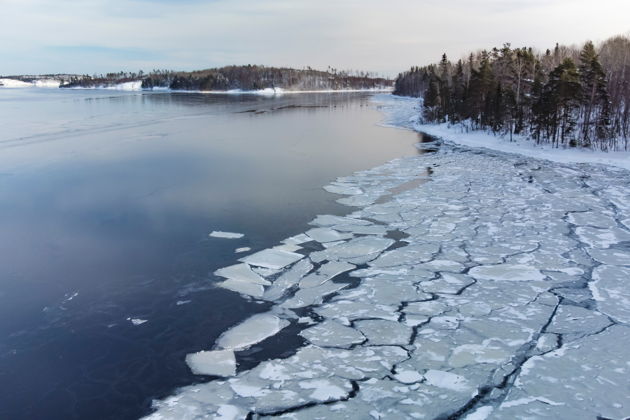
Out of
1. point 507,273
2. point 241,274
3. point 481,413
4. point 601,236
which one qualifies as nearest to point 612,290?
point 507,273

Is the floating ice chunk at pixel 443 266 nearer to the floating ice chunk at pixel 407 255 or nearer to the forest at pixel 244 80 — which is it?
the floating ice chunk at pixel 407 255

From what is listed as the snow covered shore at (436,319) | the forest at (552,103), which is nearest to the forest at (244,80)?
the forest at (552,103)

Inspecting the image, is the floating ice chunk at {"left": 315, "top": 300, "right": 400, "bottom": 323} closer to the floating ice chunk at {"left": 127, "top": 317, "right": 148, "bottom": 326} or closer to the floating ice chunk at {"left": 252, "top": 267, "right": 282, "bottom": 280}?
the floating ice chunk at {"left": 252, "top": 267, "right": 282, "bottom": 280}

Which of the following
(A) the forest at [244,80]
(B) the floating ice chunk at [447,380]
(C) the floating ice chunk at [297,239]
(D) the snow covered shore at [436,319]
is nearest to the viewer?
(D) the snow covered shore at [436,319]

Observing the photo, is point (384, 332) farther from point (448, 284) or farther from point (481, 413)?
point (448, 284)

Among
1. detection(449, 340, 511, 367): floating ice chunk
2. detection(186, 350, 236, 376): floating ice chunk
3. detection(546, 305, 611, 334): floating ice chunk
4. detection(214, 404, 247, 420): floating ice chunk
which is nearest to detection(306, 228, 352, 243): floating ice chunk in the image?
detection(186, 350, 236, 376): floating ice chunk
